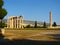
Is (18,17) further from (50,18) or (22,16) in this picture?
(50,18)

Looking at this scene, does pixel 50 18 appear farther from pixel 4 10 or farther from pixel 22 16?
pixel 4 10

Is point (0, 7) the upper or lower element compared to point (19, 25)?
upper

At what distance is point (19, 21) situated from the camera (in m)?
58.5

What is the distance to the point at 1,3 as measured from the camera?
45.3 metres

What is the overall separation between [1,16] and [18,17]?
13018mm

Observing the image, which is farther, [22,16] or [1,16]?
[22,16]

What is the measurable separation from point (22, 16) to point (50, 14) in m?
8.33

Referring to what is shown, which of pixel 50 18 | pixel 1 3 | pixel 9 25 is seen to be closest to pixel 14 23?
pixel 9 25

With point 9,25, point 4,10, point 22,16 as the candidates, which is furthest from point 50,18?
point 4,10

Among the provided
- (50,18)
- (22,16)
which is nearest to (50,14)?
(50,18)

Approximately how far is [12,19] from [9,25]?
2.58 meters

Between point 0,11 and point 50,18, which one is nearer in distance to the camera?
point 0,11

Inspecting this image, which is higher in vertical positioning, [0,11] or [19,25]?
[0,11]

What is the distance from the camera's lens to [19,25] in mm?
58031
